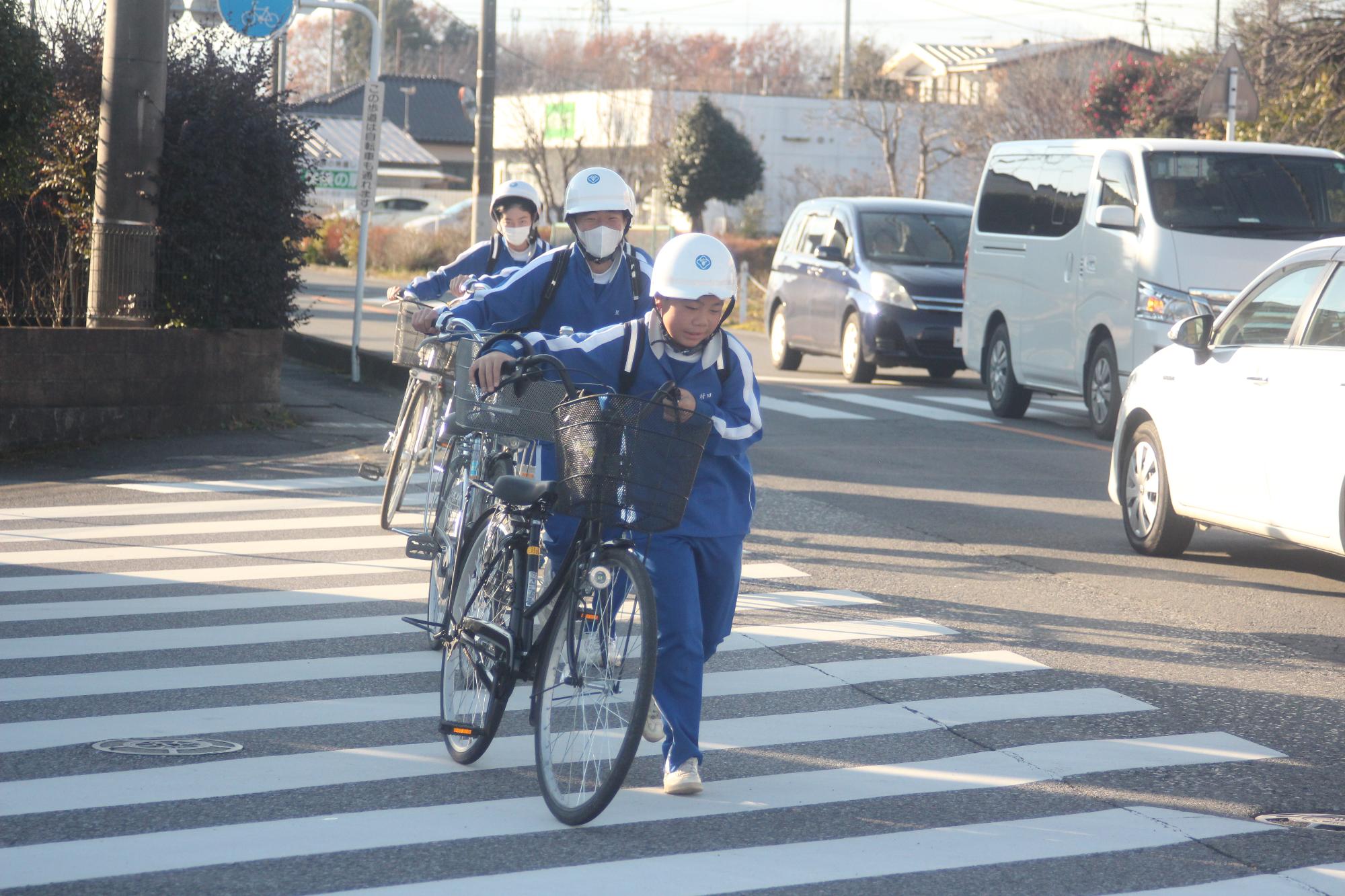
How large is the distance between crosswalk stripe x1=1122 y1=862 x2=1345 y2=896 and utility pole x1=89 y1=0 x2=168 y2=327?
10.4 m

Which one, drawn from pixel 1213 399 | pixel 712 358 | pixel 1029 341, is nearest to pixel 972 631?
pixel 1213 399

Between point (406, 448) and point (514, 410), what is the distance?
3.29 m

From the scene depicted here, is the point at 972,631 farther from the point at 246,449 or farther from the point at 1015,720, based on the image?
the point at 246,449

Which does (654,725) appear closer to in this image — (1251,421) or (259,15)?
(1251,421)

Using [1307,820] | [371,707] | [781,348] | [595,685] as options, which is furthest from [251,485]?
[781,348]

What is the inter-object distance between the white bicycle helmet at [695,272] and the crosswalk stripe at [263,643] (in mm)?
2191

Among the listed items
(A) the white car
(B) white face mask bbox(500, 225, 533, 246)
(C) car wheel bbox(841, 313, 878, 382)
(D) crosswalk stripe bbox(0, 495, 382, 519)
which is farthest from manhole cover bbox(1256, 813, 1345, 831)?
(C) car wheel bbox(841, 313, 878, 382)

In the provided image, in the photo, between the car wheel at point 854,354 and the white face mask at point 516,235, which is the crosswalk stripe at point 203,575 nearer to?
the white face mask at point 516,235

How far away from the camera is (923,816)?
485cm

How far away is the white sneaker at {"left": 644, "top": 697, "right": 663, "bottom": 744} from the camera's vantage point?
516 cm

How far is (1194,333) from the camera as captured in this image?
8.55 meters

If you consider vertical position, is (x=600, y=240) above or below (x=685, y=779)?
above

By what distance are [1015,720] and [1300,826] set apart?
1.28 m

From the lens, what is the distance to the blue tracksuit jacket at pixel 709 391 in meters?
4.79
